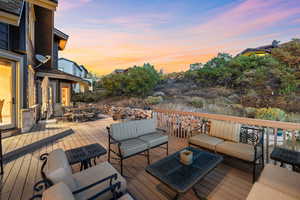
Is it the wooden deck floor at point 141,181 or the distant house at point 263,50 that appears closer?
the wooden deck floor at point 141,181

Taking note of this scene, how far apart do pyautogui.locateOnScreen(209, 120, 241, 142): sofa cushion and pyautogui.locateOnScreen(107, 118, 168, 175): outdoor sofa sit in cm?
131

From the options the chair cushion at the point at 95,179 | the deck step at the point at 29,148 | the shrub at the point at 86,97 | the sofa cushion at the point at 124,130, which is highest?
the shrub at the point at 86,97

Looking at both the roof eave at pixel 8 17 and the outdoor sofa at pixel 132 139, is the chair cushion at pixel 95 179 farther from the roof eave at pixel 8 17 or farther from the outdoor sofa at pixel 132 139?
the roof eave at pixel 8 17

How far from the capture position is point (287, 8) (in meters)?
6.26

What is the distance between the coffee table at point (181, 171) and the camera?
1531 mm

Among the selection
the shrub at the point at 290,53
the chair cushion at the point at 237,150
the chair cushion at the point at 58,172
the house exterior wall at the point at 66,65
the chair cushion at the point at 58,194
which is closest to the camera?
the chair cushion at the point at 58,194

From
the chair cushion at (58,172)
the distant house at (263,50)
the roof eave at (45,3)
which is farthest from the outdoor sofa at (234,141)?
the distant house at (263,50)

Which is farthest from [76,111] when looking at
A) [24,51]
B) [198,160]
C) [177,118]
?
[198,160]

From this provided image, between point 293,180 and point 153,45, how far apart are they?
31.4 ft

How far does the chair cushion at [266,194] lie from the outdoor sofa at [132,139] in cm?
188

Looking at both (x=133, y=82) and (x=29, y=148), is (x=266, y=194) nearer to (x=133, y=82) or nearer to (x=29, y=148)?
(x=29, y=148)

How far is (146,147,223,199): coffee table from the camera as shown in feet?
5.02

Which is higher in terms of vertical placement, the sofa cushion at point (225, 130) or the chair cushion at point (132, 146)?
the sofa cushion at point (225, 130)

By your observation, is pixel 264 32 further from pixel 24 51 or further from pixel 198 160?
pixel 24 51
